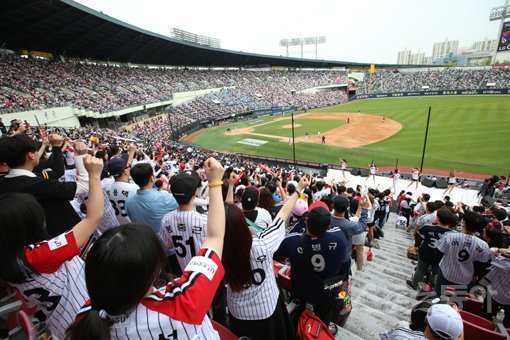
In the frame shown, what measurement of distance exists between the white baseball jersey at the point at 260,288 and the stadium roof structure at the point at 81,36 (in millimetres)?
33913

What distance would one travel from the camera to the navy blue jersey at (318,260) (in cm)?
306

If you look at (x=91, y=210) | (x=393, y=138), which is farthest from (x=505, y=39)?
(x=91, y=210)

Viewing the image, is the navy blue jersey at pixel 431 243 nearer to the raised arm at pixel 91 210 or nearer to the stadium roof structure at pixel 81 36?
the raised arm at pixel 91 210

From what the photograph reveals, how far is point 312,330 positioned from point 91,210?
2.39 metres

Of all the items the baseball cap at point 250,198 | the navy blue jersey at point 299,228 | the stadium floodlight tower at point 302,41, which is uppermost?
the stadium floodlight tower at point 302,41

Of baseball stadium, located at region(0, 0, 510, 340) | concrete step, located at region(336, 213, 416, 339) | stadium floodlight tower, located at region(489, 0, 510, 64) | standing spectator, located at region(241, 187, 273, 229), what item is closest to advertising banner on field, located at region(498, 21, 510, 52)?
stadium floodlight tower, located at region(489, 0, 510, 64)

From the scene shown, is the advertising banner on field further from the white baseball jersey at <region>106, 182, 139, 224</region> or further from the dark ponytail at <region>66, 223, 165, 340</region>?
the dark ponytail at <region>66, 223, 165, 340</region>

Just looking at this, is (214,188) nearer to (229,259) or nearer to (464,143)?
(229,259)

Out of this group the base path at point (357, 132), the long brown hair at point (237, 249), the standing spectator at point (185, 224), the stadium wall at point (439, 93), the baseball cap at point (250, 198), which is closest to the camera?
the long brown hair at point (237, 249)

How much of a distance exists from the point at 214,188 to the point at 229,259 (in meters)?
0.85

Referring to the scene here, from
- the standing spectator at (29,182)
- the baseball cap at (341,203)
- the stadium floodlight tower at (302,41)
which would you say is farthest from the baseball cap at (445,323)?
the stadium floodlight tower at (302,41)

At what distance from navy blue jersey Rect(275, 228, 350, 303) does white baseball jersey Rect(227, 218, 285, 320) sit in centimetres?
65

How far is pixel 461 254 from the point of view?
446 cm

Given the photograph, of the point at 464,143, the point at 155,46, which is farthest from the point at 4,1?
the point at 464,143
